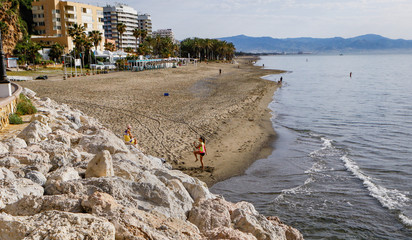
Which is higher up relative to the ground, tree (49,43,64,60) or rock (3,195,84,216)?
tree (49,43,64,60)

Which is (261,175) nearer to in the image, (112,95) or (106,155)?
(106,155)

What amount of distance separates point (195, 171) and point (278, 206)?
3.83 m

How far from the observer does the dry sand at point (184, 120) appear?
14820 millimetres

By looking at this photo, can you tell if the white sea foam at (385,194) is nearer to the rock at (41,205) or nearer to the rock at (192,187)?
the rock at (192,187)

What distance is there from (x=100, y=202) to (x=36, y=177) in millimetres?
2100

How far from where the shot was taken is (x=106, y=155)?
21.2 ft

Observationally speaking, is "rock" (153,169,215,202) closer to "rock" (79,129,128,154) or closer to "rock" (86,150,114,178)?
"rock" (86,150,114,178)

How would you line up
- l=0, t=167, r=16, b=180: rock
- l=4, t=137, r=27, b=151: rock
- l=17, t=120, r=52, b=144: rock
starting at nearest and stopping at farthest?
l=0, t=167, r=16, b=180: rock → l=4, t=137, r=27, b=151: rock → l=17, t=120, r=52, b=144: rock

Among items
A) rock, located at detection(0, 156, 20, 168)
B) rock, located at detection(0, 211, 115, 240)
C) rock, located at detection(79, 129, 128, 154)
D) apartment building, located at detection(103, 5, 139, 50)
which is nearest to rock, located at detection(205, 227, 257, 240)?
rock, located at detection(0, 211, 115, 240)

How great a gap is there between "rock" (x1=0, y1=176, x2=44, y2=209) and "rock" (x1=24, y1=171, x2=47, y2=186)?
312mm

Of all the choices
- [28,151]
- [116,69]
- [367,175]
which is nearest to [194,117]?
[367,175]

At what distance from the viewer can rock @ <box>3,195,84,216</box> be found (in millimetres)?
4672

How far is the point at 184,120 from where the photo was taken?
70.9 ft

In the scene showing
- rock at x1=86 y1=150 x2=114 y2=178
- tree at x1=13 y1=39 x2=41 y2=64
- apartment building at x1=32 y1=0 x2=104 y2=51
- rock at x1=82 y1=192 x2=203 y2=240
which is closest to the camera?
rock at x1=82 y1=192 x2=203 y2=240
